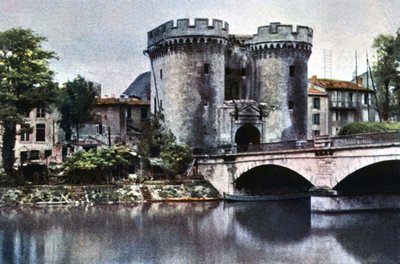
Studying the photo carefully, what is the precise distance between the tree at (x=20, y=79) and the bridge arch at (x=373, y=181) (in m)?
26.1

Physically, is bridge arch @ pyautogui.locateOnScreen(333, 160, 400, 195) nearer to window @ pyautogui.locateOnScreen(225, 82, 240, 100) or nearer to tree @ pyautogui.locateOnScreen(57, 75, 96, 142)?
window @ pyautogui.locateOnScreen(225, 82, 240, 100)

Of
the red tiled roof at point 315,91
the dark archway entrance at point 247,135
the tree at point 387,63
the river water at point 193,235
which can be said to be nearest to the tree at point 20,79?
the river water at point 193,235

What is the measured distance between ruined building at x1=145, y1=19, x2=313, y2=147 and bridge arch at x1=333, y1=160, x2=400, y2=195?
19.6 meters

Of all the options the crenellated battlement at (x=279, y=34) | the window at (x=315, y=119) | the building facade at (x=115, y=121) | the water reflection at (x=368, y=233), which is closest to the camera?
the water reflection at (x=368, y=233)

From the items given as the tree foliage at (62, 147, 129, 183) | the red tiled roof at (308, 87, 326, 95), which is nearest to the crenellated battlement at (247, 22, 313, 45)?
the red tiled roof at (308, 87, 326, 95)

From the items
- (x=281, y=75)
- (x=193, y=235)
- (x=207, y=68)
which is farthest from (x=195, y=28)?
(x=193, y=235)

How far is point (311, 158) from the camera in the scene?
140 ft

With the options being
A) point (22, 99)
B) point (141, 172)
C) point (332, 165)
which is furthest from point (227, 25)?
point (332, 165)

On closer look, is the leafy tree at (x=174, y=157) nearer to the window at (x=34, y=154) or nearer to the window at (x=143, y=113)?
the window at (x=143, y=113)

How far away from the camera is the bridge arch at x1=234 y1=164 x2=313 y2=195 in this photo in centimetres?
5378

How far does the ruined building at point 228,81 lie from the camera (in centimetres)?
6016

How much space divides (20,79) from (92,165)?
915cm

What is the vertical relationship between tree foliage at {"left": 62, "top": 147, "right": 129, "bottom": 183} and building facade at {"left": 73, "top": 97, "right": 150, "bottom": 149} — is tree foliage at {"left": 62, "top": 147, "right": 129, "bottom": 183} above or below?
below

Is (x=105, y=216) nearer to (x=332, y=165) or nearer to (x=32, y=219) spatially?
(x=32, y=219)
